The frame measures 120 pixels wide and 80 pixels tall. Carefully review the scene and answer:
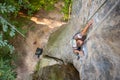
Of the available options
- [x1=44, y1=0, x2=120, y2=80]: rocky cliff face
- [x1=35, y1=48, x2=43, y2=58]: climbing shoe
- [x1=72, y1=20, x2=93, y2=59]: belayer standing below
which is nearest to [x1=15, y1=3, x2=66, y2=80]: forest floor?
[x1=35, y1=48, x2=43, y2=58]: climbing shoe

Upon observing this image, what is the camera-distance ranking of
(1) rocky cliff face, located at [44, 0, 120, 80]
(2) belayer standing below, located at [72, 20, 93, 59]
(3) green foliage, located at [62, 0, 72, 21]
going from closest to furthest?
(1) rocky cliff face, located at [44, 0, 120, 80], (2) belayer standing below, located at [72, 20, 93, 59], (3) green foliage, located at [62, 0, 72, 21]

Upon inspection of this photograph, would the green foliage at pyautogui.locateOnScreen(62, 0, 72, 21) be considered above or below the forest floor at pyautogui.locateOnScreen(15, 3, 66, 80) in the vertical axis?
above

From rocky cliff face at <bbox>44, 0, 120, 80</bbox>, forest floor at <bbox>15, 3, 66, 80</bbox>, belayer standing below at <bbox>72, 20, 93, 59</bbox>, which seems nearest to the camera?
rocky cliff face at <bbox>44, 0, 120, 80</bbox>

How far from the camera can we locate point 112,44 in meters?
3.62

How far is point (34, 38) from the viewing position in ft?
23.5

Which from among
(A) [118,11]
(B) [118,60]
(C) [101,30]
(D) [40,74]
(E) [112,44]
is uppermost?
(A) [118,11]

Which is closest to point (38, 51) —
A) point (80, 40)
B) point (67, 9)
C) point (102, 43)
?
point (67, 9)

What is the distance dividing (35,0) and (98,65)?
15.2 ft

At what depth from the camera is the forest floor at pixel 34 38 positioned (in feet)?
22.3

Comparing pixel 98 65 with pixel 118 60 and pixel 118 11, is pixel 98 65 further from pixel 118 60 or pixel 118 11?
pixel 118 11

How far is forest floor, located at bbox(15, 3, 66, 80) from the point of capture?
268 inches

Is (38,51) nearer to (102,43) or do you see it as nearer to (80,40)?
(80,40)

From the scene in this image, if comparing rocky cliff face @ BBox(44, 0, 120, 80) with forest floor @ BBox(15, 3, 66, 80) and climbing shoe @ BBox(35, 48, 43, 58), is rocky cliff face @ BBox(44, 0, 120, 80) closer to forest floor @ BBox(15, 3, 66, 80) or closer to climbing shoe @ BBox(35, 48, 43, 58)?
climbing shoe @ BBox(35, 48, 43, 58)

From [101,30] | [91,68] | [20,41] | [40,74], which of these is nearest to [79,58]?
[91,68]
